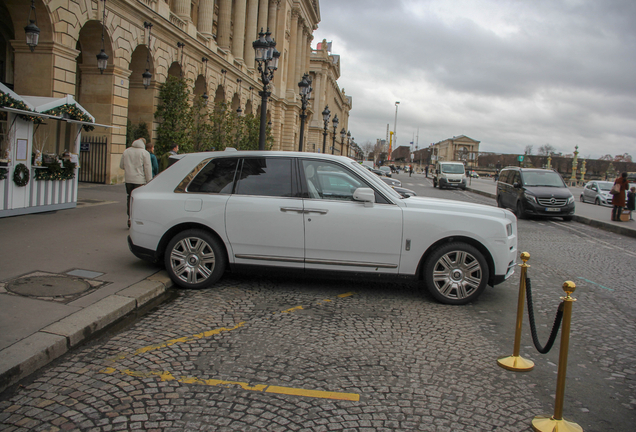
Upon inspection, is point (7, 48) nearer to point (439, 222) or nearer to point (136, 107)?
point (136, 107)

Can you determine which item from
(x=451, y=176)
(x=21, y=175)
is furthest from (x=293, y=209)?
(x=451, y=176)

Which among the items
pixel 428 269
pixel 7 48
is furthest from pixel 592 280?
pixel 7 48

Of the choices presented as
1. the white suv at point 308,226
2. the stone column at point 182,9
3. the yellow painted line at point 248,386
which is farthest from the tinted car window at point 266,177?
the stone column at point 182,9

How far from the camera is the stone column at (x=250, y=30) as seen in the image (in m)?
41.6

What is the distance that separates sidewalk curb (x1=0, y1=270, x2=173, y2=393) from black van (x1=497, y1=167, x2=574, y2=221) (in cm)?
1506

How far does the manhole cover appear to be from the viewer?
17.5 ft

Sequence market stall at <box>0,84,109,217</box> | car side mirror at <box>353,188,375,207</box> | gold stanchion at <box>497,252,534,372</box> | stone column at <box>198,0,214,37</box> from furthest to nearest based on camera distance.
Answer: stone column at <box>198,0,214,37</box> < market stall at <box>0,84,109,217</box> < car side mirror at <box>353,188,375,207</box> < gold stanchion at <box>497,252,534,372</box>

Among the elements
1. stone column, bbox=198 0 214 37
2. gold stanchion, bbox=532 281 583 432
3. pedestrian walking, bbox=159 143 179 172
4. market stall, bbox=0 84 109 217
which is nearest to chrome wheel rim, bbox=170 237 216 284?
gold stanchion, bbox=532 281 583 432

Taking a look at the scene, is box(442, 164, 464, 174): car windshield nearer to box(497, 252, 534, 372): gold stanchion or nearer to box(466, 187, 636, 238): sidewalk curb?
box(466, 187, 636, 238): sidewalk curb

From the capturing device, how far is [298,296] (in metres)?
6.00

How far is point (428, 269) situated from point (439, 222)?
0.56 m

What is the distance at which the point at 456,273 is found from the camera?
19.1ft

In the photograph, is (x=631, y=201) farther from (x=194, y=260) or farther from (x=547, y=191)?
(x=194, y=260)

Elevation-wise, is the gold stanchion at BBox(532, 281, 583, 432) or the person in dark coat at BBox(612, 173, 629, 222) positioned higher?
the person in dark coat at BBox(612, 173, 629, 222)
